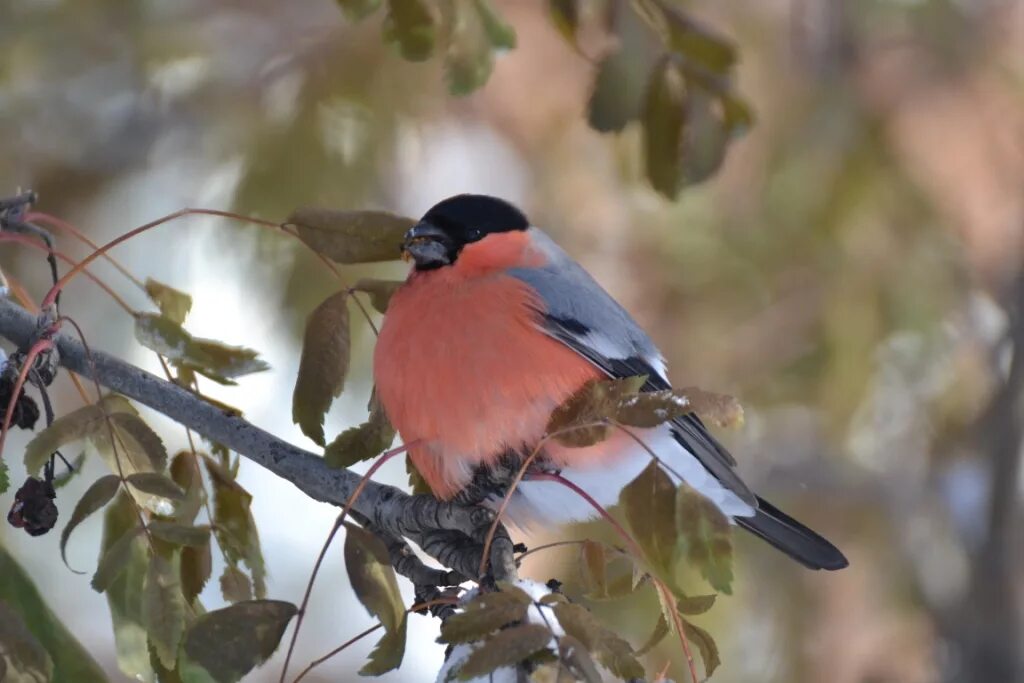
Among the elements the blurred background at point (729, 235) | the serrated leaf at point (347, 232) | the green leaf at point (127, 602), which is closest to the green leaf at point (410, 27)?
the serrated leaf at point (347, 232)

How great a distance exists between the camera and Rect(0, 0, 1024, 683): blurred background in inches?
140

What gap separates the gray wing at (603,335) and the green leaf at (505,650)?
89 cm

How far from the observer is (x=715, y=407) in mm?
1319

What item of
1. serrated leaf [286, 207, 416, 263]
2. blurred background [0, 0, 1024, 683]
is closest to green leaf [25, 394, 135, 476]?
serrated leaf [286, 207, 416, 263]

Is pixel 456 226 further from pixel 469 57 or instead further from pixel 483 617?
pixel 483 617

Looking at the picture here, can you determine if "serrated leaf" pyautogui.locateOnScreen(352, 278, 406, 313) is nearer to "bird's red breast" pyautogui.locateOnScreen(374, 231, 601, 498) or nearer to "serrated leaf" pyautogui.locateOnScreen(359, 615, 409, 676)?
"bird's red breast" pyautogui.locateOnScreen(374, 231, 601, 498)

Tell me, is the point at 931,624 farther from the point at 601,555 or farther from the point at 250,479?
the point at 601,555

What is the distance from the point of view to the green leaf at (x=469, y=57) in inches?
69.7

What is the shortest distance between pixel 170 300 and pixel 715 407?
2.84ft

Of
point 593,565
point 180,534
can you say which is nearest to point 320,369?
point 180,534

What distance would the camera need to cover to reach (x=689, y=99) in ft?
6.15

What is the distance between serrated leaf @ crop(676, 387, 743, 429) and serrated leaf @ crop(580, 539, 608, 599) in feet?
1.10

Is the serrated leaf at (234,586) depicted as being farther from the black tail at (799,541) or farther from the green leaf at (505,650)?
the black tail at (799,541)

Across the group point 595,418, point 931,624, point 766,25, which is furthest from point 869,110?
point 595,418
